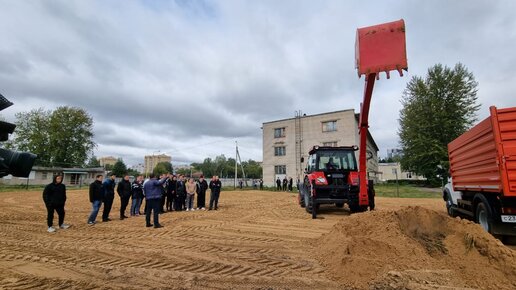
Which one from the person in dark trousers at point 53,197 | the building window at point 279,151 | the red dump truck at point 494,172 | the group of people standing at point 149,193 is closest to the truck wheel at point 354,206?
the red dump truck at point 494,172

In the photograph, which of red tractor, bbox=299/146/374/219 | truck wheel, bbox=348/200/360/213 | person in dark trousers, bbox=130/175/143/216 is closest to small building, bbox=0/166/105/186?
person in dark trousers, bbox=130/175/143/216

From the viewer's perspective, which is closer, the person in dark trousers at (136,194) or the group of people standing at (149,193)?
the group of people standing at (149,193)

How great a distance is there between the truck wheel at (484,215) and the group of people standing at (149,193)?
8213mm

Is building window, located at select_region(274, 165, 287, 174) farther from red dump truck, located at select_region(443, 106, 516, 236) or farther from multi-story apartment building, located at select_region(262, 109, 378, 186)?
red dump truck, located at select_region(443, 106, 516, 236)

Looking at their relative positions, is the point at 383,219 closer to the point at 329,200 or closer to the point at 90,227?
the point at 329,200

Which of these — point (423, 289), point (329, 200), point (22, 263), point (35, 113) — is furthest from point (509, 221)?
point (35, 113)

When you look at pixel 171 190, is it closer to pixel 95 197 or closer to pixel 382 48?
pixel 95 197

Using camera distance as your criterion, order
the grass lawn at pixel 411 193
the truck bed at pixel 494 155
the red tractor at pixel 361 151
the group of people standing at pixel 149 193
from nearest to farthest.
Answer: the truck bed at pixel 494 155, the red tractor at pixel 361 151, the group of people standing at pixel 149 193, the grass lawn at pixel 411 193

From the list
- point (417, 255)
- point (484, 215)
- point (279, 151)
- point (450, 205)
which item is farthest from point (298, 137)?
point (417, 255)

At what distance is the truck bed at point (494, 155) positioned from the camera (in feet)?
18.9

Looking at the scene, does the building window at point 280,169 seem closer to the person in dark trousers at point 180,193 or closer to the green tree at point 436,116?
the green tree at point 436,116

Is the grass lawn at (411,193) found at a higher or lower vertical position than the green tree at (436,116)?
lower

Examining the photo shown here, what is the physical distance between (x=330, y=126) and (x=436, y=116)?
1168cm

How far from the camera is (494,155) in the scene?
607 cm
